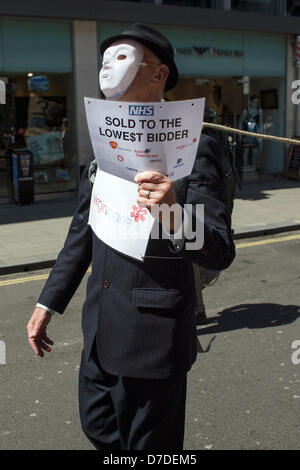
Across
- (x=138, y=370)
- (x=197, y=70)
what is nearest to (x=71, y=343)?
(x=138, y=370)

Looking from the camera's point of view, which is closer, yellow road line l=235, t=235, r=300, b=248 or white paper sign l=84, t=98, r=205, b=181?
white paper sign l=84, t=98, r=205, b=181

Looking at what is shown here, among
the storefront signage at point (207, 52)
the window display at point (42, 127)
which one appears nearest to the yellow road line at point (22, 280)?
the window display at point (42, 127)

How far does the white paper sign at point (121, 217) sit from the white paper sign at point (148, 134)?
0.16 m

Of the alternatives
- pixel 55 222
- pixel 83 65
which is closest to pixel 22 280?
pixel 55 222

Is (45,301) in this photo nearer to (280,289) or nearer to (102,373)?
(102,373)

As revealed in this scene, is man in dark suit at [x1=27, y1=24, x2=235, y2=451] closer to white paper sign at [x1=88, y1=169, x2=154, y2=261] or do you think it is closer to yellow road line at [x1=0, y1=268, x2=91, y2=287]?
white paper sign at [x1=88, y1=169, x2=154, y2=261]

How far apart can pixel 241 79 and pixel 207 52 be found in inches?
55.5

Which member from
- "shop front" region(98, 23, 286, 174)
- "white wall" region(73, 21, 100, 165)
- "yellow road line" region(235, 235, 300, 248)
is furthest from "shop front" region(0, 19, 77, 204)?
"yellow road line" region(235, 235, 300, 248)

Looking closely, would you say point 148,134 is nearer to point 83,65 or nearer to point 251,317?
point 251,317

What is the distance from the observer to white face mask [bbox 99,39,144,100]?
183cm

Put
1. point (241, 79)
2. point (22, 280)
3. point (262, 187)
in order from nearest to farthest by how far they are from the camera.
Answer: point (22, 280) < point (262, 187) < point (241, 79)

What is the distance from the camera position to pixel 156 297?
1.95 metres

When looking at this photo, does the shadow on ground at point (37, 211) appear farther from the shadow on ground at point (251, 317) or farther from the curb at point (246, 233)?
the shadow on ground at point (251, 317)

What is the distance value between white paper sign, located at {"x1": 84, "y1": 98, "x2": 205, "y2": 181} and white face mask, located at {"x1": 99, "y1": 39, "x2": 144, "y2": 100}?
16 centimetres
